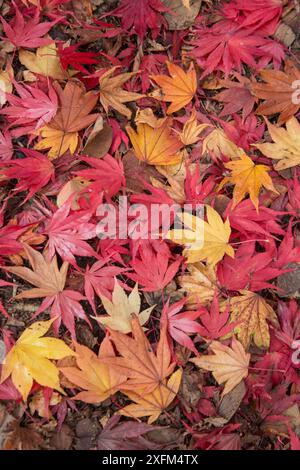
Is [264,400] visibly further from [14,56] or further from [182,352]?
[14,56]

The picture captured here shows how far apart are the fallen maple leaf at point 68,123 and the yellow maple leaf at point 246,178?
40cm

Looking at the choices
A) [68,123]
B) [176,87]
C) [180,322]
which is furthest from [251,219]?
[68,123]

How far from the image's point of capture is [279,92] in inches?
57.7

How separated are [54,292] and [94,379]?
23 centimetres

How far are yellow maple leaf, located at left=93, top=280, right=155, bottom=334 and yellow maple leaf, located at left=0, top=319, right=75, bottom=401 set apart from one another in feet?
0.39

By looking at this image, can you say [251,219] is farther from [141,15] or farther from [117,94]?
[141,15]

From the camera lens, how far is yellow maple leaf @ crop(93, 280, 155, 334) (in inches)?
49.4

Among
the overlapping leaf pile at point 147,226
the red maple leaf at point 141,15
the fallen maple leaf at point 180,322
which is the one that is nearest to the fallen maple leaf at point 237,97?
the overlapping leaf pile at point 147,226

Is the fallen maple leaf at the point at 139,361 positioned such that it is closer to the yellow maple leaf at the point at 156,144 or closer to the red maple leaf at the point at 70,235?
the red maple leaf at the point at 70,235

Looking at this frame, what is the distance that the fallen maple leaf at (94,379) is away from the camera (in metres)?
1.20

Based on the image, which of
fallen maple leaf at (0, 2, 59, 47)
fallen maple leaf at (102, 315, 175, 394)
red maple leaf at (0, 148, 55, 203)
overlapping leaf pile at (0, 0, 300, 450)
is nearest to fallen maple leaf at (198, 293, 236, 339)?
overlapping leaf pile at (0, 0, 300, 450)

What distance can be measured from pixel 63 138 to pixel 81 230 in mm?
278

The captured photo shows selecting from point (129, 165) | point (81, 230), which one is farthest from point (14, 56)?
point (81, 230)

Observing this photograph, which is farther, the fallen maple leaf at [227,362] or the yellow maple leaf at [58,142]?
the yellow maple leaf at [58,142]
